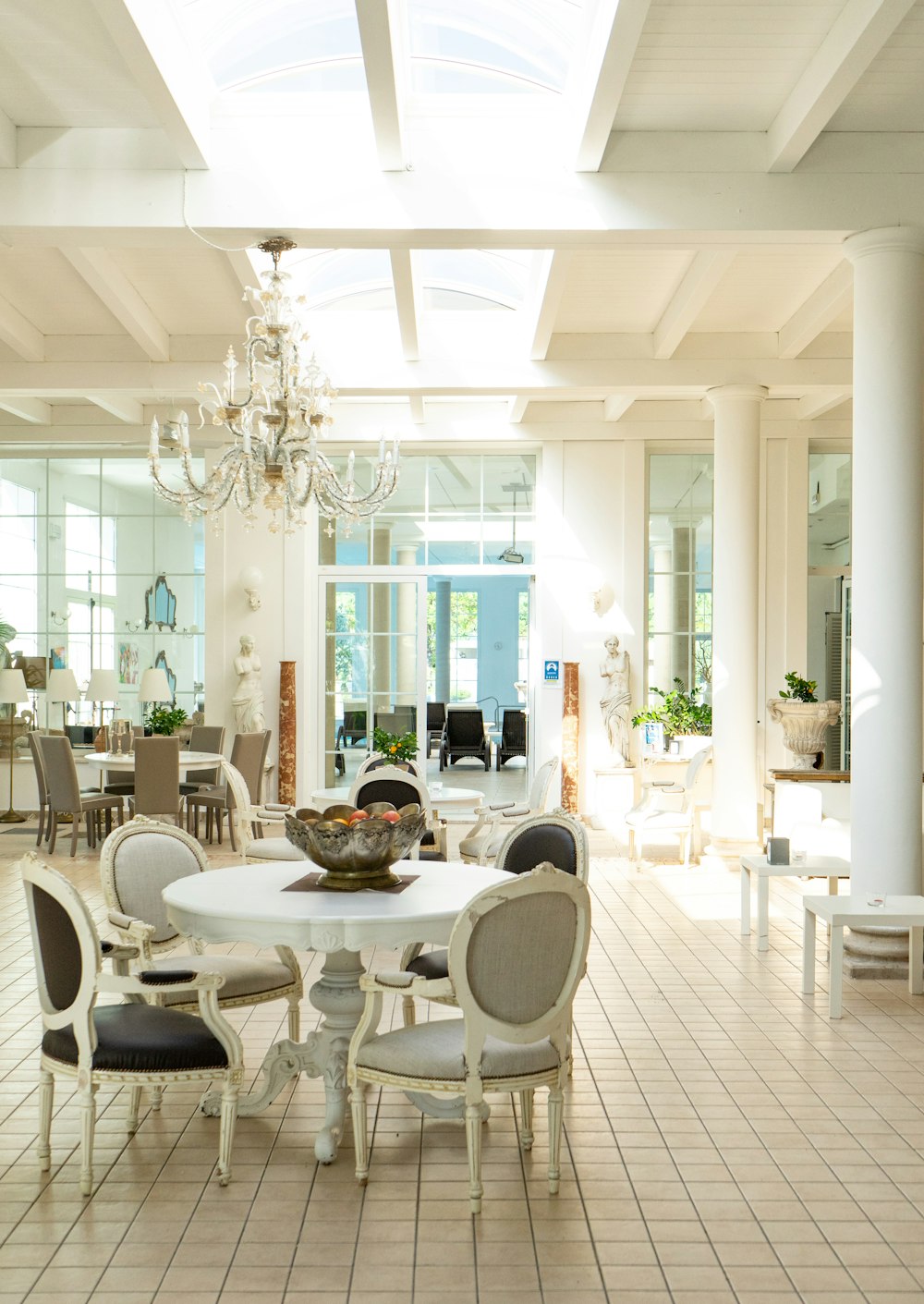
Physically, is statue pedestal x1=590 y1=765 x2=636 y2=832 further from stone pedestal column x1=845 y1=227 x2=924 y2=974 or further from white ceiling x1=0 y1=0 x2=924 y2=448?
stone pedestal column x1=845 y1=227 x2=924 y2=974

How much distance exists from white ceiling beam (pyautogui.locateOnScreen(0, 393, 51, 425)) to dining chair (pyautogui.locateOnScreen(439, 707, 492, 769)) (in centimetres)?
706

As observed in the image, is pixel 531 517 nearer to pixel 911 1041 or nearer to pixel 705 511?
pixel 705 511

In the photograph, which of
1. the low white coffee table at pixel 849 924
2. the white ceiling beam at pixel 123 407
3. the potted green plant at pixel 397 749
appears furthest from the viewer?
the white ceiling beam at pixel 123 407

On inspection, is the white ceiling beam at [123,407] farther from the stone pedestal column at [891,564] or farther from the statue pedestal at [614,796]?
the stone pedestal column at [891,564]

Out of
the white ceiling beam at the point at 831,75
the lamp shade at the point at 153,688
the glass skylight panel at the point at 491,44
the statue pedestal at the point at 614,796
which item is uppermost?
the glass skylight panel at the point at 491,44

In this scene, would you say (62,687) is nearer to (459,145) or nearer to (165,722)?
(165,722)

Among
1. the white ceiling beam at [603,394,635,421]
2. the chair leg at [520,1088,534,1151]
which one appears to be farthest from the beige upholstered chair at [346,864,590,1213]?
the white ceiling beam at [603,394,635,421]

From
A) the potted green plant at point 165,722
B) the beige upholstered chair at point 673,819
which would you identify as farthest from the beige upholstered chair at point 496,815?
the potted green plant at point 165,722

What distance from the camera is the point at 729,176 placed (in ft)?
19.0

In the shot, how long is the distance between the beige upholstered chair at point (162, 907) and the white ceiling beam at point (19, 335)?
4.97 metres

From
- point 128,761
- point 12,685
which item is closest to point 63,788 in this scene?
point 128,761

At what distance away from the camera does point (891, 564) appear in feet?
19.2

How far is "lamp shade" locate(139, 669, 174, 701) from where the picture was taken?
453 inches

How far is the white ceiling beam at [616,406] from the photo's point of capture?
10675mm
